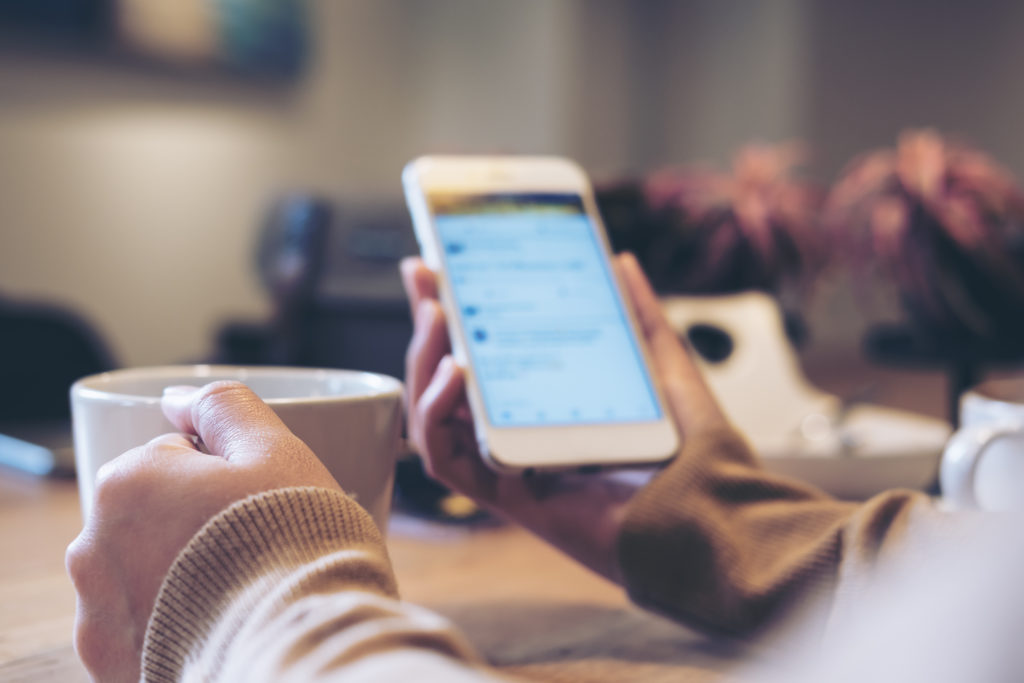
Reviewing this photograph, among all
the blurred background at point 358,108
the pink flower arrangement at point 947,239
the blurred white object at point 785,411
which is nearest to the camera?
the blurred white object at point 785,411

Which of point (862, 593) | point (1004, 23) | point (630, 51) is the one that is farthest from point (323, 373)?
point (1004, 23)

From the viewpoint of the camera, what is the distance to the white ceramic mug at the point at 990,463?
43 cm

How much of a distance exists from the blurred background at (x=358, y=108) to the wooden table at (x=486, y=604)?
0.97 feet

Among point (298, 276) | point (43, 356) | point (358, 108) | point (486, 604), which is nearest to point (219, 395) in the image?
point (486, 604)

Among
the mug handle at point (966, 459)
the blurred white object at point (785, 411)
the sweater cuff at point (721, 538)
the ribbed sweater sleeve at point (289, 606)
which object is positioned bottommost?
the blurred white object at point (785, 411)

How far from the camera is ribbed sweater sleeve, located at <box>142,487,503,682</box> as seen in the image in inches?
8.7

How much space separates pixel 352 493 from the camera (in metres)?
0.35

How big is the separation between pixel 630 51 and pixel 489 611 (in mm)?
3249

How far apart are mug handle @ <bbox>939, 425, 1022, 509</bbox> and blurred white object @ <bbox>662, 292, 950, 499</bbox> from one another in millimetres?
145

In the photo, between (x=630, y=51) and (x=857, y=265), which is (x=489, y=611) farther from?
(x=630, y=51)

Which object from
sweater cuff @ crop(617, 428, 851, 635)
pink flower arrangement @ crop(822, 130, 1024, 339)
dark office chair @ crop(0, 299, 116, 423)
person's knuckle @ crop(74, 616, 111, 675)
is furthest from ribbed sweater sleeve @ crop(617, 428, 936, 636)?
dark office chair @ crop(0, 299, 116, 423)

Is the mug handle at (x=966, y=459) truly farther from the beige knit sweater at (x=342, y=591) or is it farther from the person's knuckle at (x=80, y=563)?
the person's knuckle at (x=80, y=563)

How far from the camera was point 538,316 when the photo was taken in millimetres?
510

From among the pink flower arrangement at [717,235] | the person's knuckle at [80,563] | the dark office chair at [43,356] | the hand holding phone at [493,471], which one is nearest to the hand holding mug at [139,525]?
the person's knuckle at [80,563]
